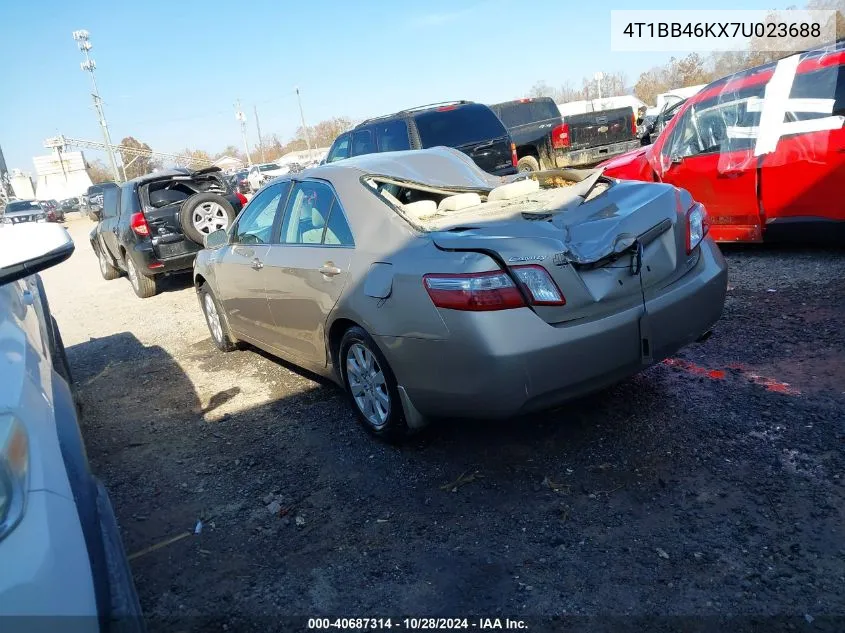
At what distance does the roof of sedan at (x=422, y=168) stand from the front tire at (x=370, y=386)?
1.09 meters

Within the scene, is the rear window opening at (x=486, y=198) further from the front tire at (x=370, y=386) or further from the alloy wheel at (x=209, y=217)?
the alloy wheel at (x=209, y=217)

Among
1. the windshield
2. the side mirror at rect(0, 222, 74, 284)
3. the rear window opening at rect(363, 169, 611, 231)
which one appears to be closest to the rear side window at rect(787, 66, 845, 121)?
the rear window opening at rect(363, 169, 611, 231)

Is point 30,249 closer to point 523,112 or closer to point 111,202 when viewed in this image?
point 111,202

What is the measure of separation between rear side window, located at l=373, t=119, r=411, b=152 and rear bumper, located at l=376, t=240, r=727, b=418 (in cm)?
729

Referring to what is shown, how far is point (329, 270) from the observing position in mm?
3771

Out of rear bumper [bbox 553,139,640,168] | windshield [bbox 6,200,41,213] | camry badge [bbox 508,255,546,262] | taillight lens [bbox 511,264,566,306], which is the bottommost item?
rear bumper [bbox 553,139,640,168]

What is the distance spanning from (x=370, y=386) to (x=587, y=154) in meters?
12.2

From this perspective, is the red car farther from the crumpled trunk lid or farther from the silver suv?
the silver suv

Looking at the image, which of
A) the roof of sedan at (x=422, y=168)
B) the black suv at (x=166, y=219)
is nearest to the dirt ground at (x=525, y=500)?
the roof of sedan at (x=422, y=168)

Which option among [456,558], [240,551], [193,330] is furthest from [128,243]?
[456,558]

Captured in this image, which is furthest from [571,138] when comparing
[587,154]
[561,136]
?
[587,154]

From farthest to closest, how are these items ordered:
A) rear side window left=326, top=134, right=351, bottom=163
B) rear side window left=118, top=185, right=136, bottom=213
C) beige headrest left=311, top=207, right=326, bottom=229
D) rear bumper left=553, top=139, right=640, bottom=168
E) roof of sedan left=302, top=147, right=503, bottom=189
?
rear bumper left=553, top=139, right=640, bottom=168 < rear side window left=326, top=134, right=351, bottom=163 < rear side window left=118, top=185, right=136, bottom=213 < roof of sedan left=302, top=147, right=503, bottom=189 < beige headrest left=311, top=207, right=326, bottom=229

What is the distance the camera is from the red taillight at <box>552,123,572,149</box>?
14.3 meters

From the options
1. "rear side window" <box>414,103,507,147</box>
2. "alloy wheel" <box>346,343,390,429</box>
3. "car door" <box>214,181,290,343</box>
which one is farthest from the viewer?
"rear side window" <box>414,103,507,147</box>
